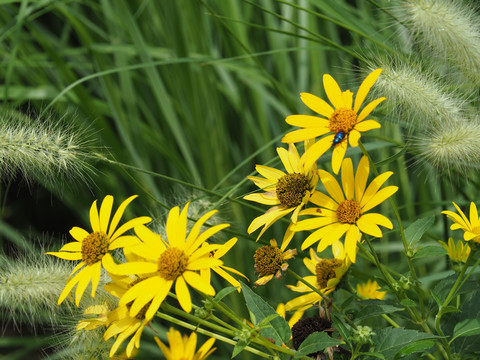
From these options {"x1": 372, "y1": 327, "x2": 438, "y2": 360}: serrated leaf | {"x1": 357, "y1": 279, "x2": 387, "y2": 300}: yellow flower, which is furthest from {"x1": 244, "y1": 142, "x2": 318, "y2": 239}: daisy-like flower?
{"x1": 357, "y1": 279, "x2": 387, "y2": 300}: yellow flower

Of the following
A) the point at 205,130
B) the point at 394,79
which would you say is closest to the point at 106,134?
the point at 205,130

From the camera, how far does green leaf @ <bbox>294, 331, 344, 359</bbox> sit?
2.55 feet

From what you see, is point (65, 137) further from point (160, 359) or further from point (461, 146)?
A: point (160, 359)

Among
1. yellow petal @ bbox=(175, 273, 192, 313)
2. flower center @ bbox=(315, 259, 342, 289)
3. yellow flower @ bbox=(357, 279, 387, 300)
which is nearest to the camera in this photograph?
yellow petal @ bbox=(175, 273, 192, 313)

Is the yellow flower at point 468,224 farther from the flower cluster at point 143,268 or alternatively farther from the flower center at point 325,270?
the flower cluster at point 143,268

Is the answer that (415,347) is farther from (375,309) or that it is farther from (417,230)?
(417,230)

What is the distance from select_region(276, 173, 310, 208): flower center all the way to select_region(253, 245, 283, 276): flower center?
0.25ft

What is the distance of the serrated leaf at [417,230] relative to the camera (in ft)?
3.09

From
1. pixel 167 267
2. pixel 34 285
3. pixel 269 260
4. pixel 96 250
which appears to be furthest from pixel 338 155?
pixel 34 285

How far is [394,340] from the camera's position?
32.8 inches

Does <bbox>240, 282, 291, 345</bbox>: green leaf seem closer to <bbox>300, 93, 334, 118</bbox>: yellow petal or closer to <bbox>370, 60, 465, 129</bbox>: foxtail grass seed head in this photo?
<bbox>300, 93, 334, 118</bbox>: yellow petal

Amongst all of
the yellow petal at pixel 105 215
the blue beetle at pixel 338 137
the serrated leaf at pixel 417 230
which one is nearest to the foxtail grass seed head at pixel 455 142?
the serrated leaf at pixel 417 230

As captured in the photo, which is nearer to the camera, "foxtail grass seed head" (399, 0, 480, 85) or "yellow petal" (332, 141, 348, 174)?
"yellow petal" (332, 141, 348, 174)

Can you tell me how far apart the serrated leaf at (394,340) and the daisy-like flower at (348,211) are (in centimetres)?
15
